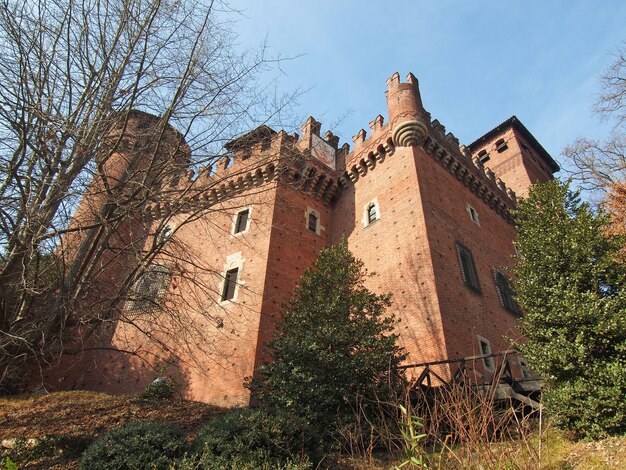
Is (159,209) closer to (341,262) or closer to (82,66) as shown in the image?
(82,66)

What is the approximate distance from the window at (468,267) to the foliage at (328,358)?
4.91 meters

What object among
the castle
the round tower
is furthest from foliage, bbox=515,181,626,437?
the round tower

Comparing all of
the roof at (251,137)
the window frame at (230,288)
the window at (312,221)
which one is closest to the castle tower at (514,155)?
the window at (312,221)

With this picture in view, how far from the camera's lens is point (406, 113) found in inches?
672

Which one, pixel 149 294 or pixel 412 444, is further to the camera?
pixel 149 294

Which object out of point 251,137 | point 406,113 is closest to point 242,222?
point 406,113

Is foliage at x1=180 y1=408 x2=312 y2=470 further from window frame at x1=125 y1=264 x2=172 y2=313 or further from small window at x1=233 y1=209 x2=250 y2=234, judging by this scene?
small window at x1=233 y1=209 x2=250 y2=234

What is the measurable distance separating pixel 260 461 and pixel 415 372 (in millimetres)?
6209

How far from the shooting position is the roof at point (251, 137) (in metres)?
7.89

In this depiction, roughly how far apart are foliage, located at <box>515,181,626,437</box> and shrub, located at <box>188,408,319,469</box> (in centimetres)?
444

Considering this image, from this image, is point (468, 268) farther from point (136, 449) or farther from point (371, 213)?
point (136, 449)

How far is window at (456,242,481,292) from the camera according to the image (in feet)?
46.9

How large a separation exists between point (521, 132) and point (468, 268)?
1805 cm

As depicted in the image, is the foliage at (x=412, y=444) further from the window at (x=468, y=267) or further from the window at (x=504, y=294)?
the window at (x=504, y=294)
